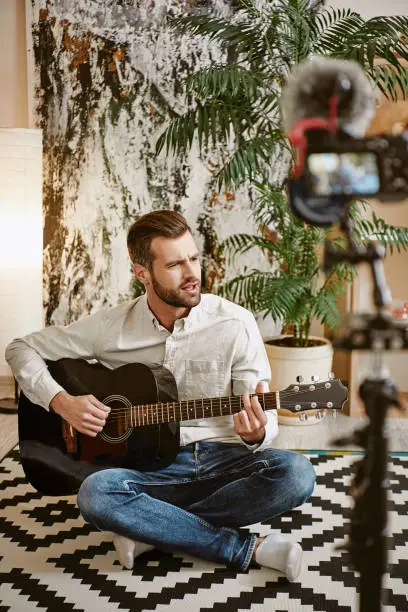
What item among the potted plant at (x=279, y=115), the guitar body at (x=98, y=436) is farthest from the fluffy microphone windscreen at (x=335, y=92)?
the potted plant at (x=279, y=115)

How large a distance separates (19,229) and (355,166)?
2.81 m

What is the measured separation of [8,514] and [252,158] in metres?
1.72

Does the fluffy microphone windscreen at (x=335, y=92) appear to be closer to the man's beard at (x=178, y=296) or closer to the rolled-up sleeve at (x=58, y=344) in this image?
the man's beard at (x=178, y=296)

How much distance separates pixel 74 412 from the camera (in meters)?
2.10

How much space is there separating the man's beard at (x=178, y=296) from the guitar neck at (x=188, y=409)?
0.31 m

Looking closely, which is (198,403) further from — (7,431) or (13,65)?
(13,65)

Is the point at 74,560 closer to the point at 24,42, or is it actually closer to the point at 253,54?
the point at 253,54

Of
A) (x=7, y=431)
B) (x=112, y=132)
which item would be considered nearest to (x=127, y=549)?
(x=7, y=431)

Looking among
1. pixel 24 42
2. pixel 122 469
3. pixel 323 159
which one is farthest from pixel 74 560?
pixel 24 42

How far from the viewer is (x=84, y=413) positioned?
2080 mm

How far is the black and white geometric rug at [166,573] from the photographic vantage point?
5.96 feet

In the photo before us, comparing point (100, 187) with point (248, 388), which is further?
point (100, 187)

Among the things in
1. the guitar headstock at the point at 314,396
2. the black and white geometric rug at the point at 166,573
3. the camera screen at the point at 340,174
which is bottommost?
the black and white geometric rug at the point at 166,573

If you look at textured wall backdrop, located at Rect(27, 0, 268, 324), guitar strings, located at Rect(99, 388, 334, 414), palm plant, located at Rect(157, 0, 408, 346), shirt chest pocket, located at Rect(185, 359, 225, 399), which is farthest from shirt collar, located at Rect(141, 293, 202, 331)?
textured wall backdrop, located at Rect(27, 0, 268, 324)
